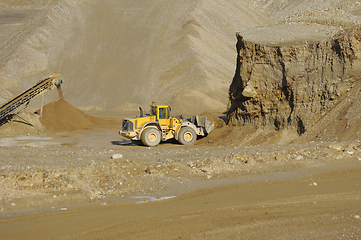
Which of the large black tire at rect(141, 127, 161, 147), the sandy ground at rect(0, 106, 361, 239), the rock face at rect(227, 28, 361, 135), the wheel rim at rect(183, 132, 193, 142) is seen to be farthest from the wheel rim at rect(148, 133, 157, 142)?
the sandy ground at rect(0, 106, 361, 239)

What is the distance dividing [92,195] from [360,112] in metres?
10.6

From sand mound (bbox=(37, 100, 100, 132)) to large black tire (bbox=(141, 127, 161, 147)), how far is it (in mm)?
10640

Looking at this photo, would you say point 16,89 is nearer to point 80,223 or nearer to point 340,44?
point 340,44

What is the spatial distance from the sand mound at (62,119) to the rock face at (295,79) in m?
14.1

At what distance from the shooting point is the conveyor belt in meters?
A: 25.9

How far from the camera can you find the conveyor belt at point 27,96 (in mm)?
25938

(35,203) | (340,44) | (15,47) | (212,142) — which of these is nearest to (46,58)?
(15,47)

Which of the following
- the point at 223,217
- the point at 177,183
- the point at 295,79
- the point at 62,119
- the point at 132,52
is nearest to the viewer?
the point at 223,217

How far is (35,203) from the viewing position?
944 cm

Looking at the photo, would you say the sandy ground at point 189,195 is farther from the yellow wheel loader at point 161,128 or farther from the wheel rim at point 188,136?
the wheel rim at point 188,136

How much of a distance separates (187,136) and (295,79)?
6.14 meters

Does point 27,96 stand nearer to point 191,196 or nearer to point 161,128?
point 161,128

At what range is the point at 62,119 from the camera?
29344 mm

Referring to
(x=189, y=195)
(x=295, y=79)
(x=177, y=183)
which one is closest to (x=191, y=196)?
(x=189, y=195)
